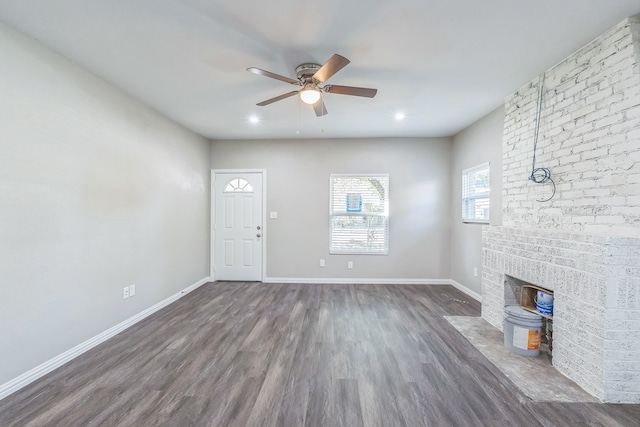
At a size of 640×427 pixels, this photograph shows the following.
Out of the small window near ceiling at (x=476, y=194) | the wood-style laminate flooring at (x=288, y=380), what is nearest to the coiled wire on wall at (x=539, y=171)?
the small window near ceiling at (x=476, y=194)

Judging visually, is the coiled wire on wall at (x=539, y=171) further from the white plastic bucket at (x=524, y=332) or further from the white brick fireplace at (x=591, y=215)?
the white plastic bucket at (x=524, y=332)

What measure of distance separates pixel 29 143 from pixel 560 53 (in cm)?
445

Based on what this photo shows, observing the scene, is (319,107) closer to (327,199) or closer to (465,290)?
(327,199)

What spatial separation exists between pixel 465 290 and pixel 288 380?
340 cm

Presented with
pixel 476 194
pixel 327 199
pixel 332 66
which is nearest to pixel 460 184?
pixel 476 194

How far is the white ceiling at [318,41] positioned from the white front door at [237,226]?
1.89m

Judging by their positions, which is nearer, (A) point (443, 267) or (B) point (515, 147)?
(B) point (515, 147)

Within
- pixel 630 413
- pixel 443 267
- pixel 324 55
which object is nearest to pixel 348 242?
pixel 443 267

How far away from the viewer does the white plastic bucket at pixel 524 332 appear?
7.80ft

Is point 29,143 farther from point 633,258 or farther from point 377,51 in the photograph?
point 633,258

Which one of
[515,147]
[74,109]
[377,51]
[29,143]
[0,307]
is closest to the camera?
[0,307]

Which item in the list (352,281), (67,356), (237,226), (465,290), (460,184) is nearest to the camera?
(67,356)

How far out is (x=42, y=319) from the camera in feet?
6.97

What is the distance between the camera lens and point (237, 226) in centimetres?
495
